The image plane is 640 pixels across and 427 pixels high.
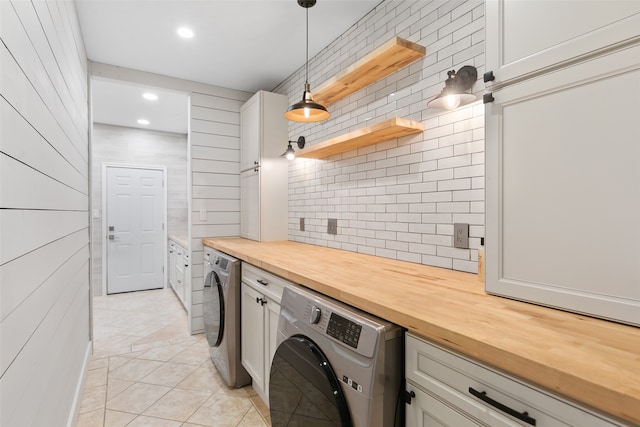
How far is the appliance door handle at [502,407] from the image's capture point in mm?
695

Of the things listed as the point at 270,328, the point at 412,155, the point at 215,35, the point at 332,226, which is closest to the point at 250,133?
the point at 215,35

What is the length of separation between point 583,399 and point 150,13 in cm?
295

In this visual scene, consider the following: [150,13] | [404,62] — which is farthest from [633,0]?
[150,13]

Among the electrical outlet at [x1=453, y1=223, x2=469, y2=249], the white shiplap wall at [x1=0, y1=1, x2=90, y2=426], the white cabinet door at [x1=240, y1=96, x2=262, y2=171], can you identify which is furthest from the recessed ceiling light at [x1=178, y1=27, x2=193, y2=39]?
the electrical outlet at [x1=453, y1=223, x2=469, y2=249]

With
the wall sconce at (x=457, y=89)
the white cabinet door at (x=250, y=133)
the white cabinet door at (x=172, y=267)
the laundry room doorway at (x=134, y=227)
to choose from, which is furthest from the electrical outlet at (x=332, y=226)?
the laundry room doorway at (x=134, y=227)

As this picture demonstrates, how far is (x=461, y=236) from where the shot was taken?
1.63 m

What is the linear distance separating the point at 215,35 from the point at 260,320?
7.10ft

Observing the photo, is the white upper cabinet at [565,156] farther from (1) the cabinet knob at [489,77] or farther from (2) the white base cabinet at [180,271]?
(2) the white base cabinet at [180,271]

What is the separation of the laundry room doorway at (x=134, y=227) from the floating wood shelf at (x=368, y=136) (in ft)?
12.3

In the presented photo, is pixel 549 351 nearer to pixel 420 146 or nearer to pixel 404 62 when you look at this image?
pixel 420 146

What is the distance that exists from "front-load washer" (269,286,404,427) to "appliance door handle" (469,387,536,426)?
0.86 ft

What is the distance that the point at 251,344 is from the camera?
2.14 meters

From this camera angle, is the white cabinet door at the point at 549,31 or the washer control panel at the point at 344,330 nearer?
the white cabinet door at the point at 549,31

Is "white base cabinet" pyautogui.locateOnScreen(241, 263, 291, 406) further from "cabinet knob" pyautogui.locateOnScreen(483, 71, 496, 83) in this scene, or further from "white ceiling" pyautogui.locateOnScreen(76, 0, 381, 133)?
"white ceiling" pyautogui.locateOnScreen(76, 0, 381, 133)
